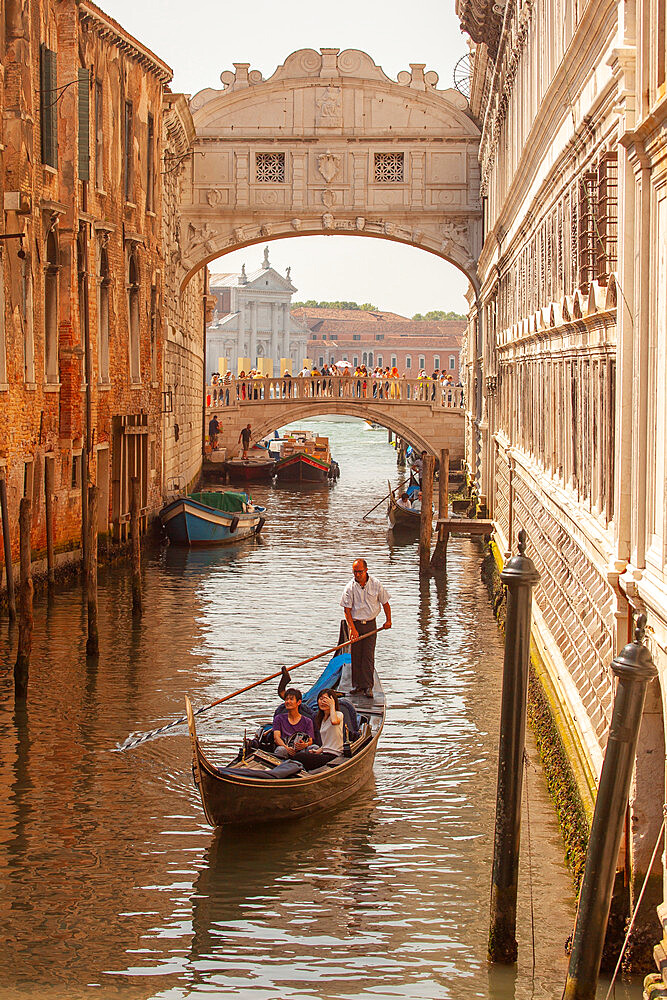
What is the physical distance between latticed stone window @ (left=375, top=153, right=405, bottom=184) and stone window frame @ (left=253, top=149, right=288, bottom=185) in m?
1.56

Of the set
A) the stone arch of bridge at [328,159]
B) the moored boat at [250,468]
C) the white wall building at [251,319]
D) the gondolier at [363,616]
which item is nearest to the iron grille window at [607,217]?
the gondolier at [363,616]

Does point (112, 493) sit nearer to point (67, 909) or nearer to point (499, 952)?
point (67, 909)

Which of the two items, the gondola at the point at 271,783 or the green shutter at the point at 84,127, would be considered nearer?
the gondola at the point at 271,783

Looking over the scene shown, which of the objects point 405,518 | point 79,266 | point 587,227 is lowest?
point 405,518

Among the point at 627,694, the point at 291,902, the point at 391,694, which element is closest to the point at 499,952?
the point at 291,902

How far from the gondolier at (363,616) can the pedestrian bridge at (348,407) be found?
764 inches

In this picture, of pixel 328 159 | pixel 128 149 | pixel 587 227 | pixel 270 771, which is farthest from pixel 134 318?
pixel 270 771

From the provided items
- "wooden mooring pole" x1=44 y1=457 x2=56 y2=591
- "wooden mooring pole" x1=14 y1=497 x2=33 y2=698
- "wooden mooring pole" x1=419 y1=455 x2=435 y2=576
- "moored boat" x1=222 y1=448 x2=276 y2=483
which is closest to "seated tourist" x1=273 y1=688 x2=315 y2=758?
"wooden mooring pole" x1=14 y1=497 x2=33 y2=698

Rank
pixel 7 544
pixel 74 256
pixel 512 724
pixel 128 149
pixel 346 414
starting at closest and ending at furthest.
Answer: pixel 512 724, pixel 7 544, pixel 74 256, pixel 128 149, pixel 346 414

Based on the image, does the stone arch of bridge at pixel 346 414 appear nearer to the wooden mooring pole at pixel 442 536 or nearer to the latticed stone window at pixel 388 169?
the latticed stone window at pixel 388 169

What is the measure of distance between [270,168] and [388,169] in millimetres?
1978

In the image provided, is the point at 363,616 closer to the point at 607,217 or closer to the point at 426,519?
the point at 607,217

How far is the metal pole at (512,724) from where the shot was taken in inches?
210

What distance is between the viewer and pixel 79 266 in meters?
15.4
